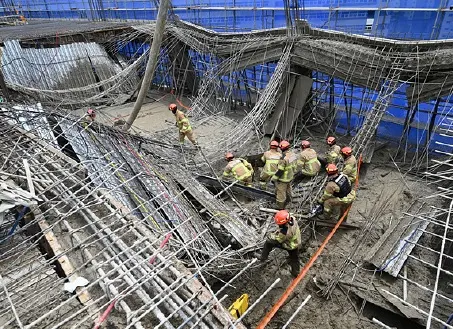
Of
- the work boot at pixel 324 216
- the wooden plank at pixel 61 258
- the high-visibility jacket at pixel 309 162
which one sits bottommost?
the work boot at pixel 324 216

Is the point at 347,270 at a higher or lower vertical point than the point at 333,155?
lower

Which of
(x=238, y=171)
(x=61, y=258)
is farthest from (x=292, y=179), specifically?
(x=61, y=258)

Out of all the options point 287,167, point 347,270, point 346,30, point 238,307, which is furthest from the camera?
point 346,30

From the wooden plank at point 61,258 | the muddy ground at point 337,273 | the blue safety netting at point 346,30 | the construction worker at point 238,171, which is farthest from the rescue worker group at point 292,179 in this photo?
the wooden plank at point 61,258

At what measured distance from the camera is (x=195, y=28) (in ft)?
48.2

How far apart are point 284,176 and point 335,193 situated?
1.24m

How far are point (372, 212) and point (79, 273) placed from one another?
664cm

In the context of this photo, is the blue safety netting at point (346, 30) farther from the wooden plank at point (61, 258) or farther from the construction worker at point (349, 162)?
the wooden plank at point (61, 258)

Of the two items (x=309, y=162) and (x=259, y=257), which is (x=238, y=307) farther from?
(x=309, y=162)

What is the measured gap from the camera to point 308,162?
8.50m

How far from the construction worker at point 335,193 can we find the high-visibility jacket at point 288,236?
1.69 meters

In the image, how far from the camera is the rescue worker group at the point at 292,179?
5.81 meters

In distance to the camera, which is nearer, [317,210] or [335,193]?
[335,193]

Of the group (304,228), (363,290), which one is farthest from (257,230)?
(363,290)
